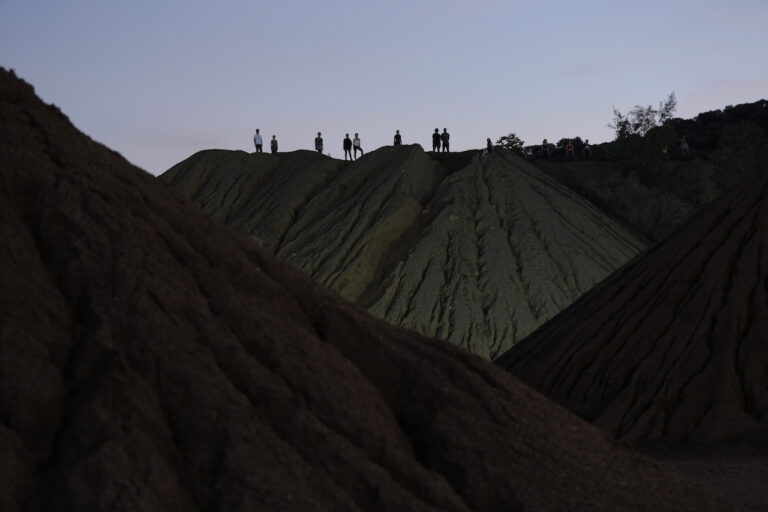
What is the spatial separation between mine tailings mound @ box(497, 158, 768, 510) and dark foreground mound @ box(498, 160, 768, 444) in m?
0.02

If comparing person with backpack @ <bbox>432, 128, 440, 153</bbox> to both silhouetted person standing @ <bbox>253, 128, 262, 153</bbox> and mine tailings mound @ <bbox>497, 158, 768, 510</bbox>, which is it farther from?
mine tailings mound @ <bbox>497, 158, 768, 510</bbox>

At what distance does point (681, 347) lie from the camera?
64.1 feet

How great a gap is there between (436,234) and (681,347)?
27.0 m

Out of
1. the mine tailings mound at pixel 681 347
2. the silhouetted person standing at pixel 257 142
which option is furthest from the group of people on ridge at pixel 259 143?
the mine tailings mound at pixel 681 347

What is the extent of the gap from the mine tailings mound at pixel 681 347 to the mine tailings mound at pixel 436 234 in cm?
1660

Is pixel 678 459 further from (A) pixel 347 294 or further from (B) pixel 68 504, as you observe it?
(A) pixel 347 294

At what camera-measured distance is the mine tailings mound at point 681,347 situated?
1773cm

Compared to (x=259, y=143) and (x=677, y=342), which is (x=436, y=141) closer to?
(x=259, y=143)

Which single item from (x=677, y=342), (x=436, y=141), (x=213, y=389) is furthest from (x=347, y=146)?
(x=213, y=389)

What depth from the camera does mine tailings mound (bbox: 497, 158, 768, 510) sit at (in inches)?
698

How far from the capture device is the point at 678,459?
15.2 meters

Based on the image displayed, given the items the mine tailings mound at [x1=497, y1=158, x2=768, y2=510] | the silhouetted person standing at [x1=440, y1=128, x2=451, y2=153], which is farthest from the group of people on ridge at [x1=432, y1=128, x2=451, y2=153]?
the mine tailings mound at [x1=497, y1=158, x2=768, y2=510]

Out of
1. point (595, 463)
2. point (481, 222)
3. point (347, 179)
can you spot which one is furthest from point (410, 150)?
point (595, 463)

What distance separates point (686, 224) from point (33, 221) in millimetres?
17782
